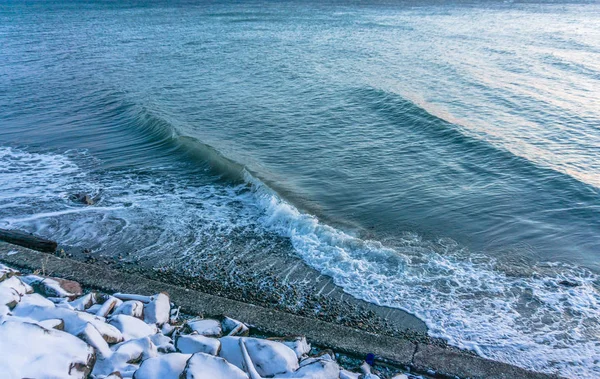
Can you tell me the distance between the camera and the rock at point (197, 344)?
4137mm

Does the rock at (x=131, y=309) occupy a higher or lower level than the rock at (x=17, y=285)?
lower

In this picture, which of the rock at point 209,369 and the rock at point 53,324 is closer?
the rock at point 209,369

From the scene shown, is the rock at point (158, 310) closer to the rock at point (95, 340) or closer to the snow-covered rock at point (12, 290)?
the rock at point (95, 340)

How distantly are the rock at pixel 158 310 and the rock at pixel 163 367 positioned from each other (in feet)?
2.97

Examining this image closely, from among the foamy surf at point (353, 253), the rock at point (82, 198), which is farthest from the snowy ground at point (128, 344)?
the rock at point (82, 198)

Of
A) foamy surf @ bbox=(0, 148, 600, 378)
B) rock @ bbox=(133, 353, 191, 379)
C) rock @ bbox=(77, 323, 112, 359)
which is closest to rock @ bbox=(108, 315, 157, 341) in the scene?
rock @ bbox=(77, 323, 112, 359)

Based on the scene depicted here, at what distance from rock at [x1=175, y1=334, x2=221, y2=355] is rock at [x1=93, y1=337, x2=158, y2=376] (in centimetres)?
22

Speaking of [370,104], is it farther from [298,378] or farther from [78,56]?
[78,56]

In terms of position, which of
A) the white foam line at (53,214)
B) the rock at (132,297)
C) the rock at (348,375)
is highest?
the rock at (132,297)

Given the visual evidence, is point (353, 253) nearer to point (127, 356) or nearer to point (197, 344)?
point (197, 344)

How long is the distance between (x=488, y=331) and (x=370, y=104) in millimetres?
10715

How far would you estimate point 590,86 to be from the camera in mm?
16484

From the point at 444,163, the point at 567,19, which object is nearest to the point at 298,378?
the point at 444,163

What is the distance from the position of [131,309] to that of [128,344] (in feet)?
2.26
